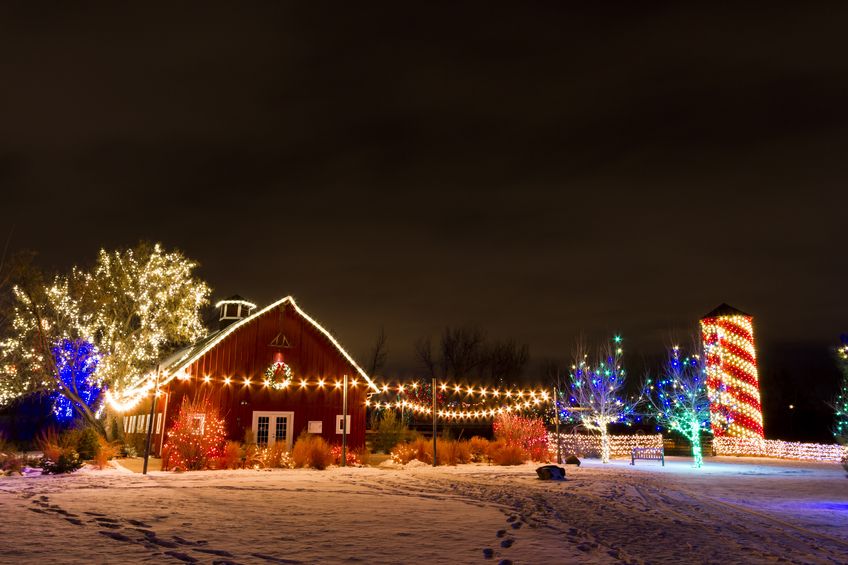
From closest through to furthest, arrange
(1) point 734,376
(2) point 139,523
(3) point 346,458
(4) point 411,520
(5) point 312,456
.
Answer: (2) point 139,523 → (4) point 411,520 → (5) point 312,456 → (3) point 346,458 → (1) point 734,376

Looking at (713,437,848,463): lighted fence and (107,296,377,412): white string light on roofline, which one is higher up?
(107,296,377,412): white string light on roofline

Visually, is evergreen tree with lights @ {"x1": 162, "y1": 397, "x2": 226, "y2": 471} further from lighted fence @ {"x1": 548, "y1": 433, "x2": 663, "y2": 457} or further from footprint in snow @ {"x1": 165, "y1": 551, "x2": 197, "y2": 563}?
lighted fence @ {"x1": 548, "y1": 433, "x2": 663, "y2": 457}

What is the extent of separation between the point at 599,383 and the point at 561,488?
1601 cm

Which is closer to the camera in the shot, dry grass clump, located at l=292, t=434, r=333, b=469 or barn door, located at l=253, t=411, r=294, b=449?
dry grass clump, located at l=292, t=434, r=333, b=469

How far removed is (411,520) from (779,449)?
93.9 ft

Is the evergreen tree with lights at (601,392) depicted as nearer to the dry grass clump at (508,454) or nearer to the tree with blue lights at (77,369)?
the dry grass clump at (508,454)

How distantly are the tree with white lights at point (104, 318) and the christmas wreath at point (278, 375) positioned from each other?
866 cm

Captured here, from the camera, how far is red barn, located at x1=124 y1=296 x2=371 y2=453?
25.7 metres

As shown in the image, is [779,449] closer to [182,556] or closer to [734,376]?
[734,376]

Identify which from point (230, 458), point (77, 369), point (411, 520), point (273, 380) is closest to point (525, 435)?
point (273, 380)

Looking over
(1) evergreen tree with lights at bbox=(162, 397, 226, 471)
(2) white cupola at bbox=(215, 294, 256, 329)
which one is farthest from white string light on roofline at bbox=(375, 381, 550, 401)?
(2) white cupola at bbox=(215, 294, 256, 329)

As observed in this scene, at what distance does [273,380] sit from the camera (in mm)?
26812

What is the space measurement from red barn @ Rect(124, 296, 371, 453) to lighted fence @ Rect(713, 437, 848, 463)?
20.2m

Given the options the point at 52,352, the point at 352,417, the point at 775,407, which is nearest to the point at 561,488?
the point at 352,417
